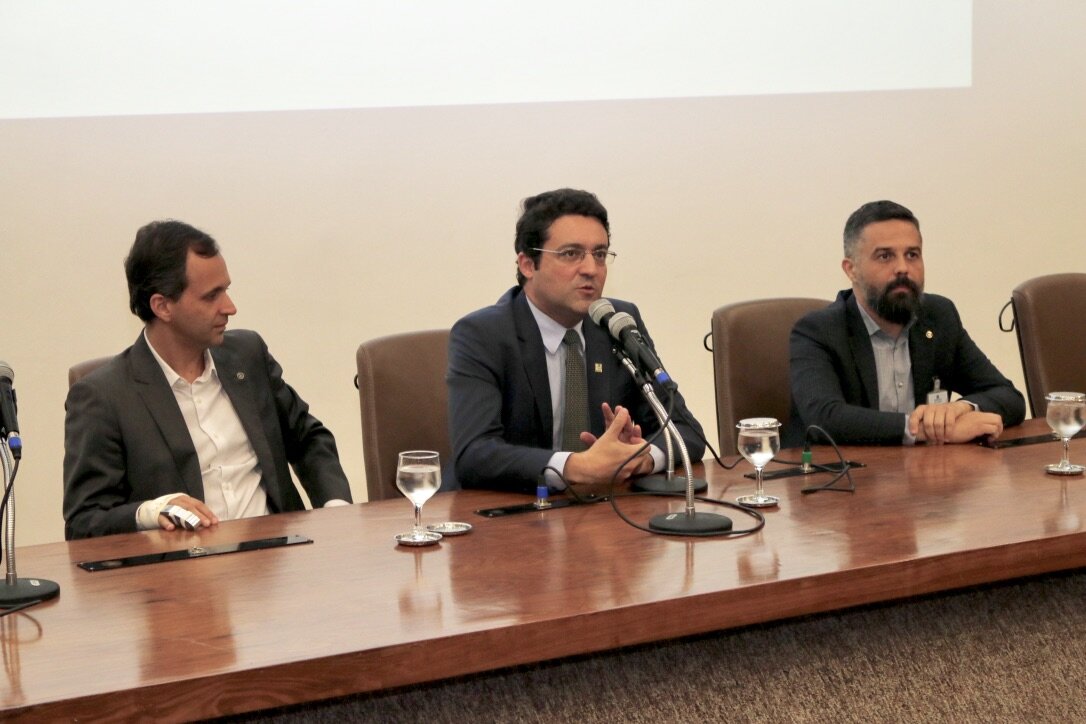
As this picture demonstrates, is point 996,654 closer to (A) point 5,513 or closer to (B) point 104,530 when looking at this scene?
(A) point 5,513

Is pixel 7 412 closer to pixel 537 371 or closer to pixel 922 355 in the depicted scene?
pixel 537 371

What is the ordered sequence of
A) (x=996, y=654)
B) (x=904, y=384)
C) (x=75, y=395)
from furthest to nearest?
(x=904, y=384), (x=75, y=395), (x=996, y=654)

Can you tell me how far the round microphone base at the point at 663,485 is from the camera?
238 centimetres

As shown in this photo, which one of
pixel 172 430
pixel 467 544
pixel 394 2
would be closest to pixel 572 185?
pixel 394 2

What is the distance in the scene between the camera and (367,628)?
5.13 ft

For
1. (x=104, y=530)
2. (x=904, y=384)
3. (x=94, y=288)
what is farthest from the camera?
(x=94, y=288)

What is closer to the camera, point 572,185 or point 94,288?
point 94,288

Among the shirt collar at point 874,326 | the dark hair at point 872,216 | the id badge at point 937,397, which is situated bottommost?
the id badge at point 937,397

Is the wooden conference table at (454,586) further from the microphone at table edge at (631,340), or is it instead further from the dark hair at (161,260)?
the dark hair at (161,260)

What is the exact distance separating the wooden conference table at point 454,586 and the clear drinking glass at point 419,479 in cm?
3

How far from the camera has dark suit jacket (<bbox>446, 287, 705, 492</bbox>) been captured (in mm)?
2725

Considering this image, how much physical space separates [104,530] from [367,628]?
1.10m

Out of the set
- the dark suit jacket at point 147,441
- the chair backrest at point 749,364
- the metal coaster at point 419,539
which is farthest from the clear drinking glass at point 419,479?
the chair backrest at point 749,364

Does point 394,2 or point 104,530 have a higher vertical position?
point 394,2
